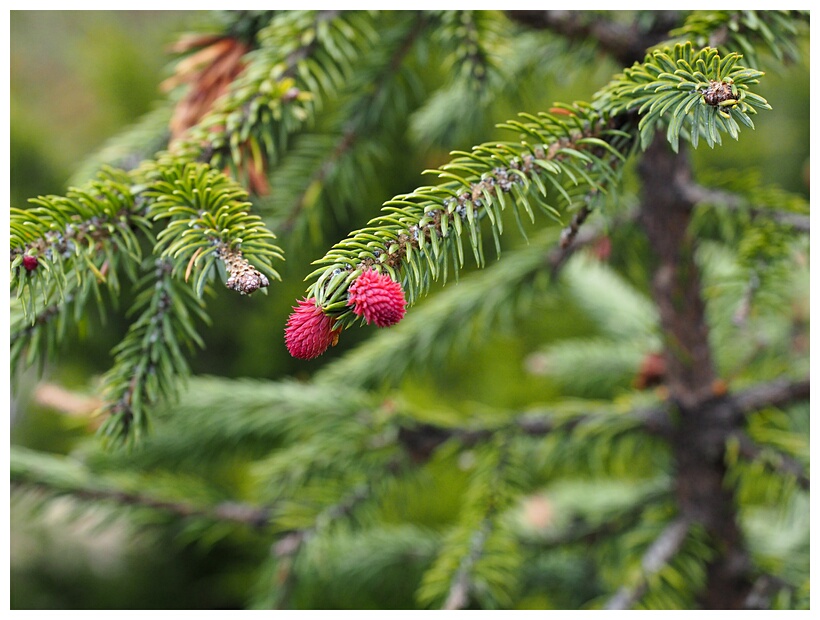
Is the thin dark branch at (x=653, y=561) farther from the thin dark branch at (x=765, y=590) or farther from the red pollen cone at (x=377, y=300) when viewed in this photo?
the red pollen cone at (x=377, y=300)

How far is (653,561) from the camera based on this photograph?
0.69 m

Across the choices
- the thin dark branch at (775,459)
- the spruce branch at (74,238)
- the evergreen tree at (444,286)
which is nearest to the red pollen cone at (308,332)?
the evergreen tree at (444,286)

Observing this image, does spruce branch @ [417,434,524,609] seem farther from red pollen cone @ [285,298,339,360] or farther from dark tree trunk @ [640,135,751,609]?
red pollen cone @ [285,298,339,360]

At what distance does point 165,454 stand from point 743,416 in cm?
65

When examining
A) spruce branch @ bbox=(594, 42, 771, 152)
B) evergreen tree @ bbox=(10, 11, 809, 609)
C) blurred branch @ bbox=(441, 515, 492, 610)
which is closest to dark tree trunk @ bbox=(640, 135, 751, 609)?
evergreen tree @ bbox=(10, 11, 809, 609)

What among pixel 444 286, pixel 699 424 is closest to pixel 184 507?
pixel 444 286

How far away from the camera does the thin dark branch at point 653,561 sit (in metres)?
0.67

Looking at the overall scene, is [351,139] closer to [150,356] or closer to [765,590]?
[150,356]

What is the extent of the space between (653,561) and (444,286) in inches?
14.2

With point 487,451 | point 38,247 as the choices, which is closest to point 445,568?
point 487,451

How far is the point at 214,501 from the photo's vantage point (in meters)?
0.83

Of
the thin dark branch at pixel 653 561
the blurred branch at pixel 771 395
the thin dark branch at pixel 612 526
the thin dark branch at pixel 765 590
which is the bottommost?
the thin dark branch at pixel 765 590

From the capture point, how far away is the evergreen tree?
403 millimetres
